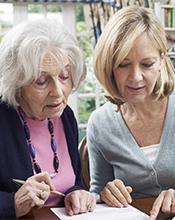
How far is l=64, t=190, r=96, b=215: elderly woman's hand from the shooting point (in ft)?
4.13

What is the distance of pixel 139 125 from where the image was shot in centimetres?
165

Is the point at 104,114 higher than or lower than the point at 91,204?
higher

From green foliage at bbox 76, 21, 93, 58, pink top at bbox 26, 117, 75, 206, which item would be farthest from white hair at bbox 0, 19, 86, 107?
green foliage at bbox 76, 21, 93, 58

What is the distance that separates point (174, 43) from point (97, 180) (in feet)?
5.25

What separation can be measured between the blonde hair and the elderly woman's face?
0.21m

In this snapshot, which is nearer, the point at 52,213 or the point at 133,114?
the point at 52,213

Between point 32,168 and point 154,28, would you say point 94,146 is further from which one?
point 154,28

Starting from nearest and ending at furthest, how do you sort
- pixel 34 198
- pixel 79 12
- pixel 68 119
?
pixel 34 198 < pixel 68 119 < pixel 79 12

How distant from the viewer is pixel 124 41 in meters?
1.46

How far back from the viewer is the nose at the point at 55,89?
1.30 m

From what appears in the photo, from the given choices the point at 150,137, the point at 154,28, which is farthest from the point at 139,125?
the point at 154,28

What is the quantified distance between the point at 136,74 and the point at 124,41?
Answer: 111mm

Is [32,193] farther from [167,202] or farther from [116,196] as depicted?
[167,202]

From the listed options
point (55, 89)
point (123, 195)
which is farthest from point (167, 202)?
point (55, 89)
